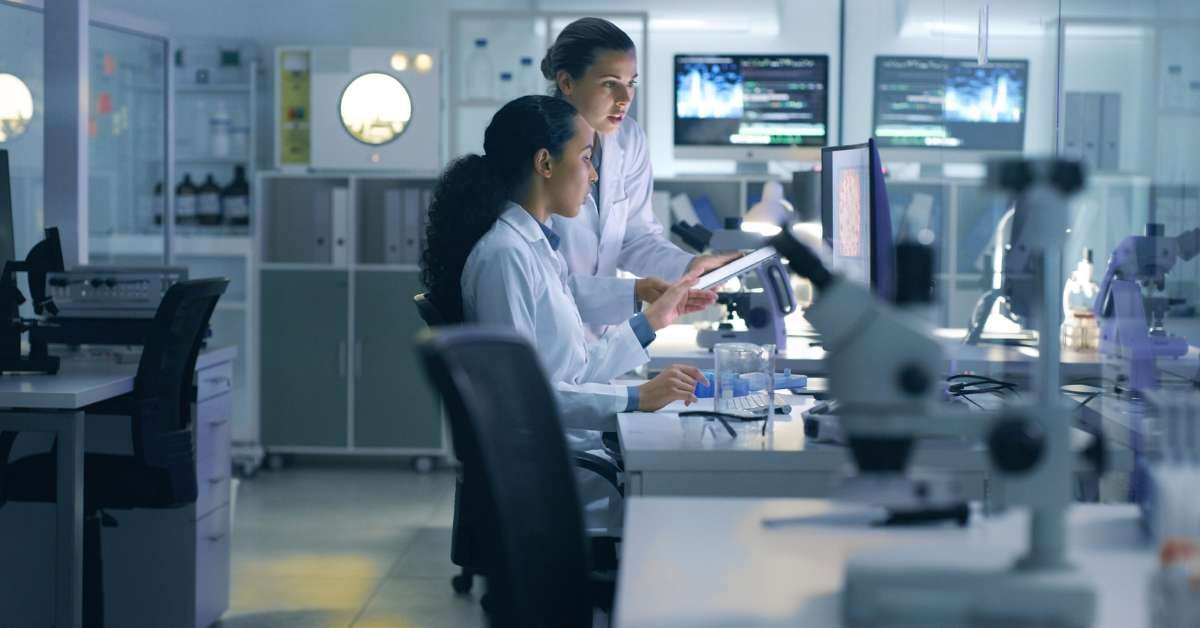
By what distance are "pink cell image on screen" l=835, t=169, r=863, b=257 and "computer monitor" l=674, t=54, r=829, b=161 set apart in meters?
2.61

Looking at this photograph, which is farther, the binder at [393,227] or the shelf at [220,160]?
the shelf at [220,160]

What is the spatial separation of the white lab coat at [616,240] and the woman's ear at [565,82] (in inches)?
10.4

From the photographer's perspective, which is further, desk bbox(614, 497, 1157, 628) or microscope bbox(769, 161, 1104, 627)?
desk bbox(614, 497, 1157, 628)

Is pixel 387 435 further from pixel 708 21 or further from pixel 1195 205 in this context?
pixel 1195 205

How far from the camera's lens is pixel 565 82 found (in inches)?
134

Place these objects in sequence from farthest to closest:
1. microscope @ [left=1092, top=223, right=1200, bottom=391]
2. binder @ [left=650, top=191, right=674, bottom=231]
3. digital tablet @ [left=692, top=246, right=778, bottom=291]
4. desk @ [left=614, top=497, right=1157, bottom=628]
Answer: binder @ [left=650, top=191, right=674, bottom=231], digital tablet @ [left=692, top=246, right=778, bottom=291], microscope @ [left=1092, top=223, right=1200, bottom=391], desk @ [left=614, top=497, right=1157, bottom=628]

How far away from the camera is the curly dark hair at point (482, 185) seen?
2779 millimetres

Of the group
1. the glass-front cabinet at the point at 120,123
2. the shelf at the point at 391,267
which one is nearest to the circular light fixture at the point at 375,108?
the shelf at the point at 391,267

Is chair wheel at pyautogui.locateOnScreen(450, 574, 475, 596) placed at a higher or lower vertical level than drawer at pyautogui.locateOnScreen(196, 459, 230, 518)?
lower

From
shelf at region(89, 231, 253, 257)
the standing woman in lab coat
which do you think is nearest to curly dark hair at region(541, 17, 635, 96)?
the standing woman in lab coat

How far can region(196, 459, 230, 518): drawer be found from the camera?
373 cm

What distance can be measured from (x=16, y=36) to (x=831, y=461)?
3022mm

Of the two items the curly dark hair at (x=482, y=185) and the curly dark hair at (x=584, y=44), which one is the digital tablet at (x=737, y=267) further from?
the curly dark hair at (x=584, y=44)

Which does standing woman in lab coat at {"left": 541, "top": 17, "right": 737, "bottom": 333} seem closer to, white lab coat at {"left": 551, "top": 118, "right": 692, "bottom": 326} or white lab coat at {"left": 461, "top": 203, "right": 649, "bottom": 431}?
white lab coat at {"left": 551, "top": 118, "right": 692, "bottom": 326}
